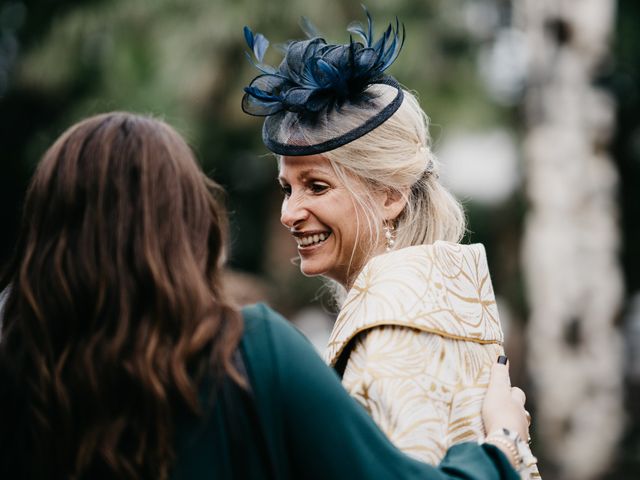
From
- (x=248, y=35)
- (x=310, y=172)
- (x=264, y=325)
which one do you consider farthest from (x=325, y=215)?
(x=264, y=325)

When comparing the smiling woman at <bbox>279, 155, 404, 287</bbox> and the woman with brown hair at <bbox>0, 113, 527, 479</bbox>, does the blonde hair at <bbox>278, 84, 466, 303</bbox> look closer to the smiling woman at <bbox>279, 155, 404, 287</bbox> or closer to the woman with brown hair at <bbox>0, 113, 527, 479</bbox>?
the smiling woman at <bbox>279, 155, 404, 287</bbox>

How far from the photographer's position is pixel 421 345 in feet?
8.11

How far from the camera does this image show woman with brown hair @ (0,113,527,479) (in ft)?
6.19

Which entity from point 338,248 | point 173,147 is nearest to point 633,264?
point 338,248

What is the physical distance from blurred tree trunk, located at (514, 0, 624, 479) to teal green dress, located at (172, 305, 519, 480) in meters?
5.43

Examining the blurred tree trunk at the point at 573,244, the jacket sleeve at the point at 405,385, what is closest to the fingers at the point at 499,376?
the jacket sleeve at the point at 405,385

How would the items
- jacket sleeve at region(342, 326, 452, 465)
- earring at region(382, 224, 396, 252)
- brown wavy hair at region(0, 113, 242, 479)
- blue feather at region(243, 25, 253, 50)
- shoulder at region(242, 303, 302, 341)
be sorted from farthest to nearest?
blue feather at region(243, 25, 253, 50) → earring at region(382, 224, 396, 252) → jacket sleeve at region(342, 326, 452, 465) → shoulder at region(242, 303, 302, 341) → brown wavy hair at region(0, 113, 242, 479)

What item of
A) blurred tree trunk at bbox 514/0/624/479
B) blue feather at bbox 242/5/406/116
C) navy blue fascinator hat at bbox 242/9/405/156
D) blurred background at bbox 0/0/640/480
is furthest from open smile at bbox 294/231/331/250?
blurred tree trunk at bbox 514/0/624/479

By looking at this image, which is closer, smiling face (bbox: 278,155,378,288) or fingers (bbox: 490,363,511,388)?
fingers (bbox: 490,363,511,388)

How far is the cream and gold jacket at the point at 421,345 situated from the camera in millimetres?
2348

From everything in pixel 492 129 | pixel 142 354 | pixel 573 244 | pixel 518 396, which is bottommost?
pixel 573 244

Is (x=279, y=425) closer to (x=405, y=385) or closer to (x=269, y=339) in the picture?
(x=269, y=339)

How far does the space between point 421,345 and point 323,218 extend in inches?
27.5

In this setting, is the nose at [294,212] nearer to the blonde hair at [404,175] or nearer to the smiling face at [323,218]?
the smiling face at [323,218]
